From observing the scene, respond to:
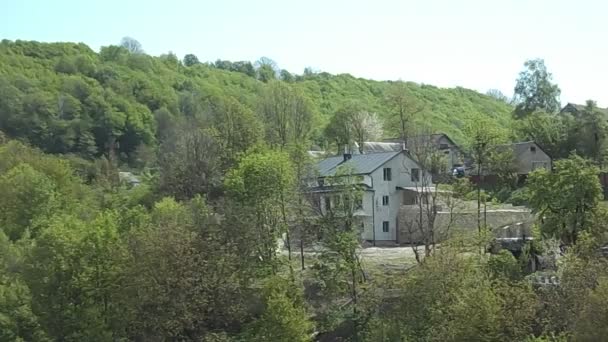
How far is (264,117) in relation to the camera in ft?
226

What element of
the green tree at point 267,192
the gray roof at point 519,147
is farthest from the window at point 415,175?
the green tree at point 267,192

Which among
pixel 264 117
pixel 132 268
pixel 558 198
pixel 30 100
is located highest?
pixel 30 100

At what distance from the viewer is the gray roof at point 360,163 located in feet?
179

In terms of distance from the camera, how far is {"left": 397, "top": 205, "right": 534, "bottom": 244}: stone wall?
152 feet

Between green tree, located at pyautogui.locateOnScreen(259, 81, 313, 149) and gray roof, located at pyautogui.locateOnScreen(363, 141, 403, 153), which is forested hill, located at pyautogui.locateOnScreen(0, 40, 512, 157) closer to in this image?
green tree, located at pyautogui.locateOnScreen(259, 81, 313, 149)

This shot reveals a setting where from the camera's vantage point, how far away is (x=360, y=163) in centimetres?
5697

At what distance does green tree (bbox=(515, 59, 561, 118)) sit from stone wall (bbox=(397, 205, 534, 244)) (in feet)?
115

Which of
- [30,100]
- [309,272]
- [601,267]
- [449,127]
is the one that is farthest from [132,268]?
[449,127]

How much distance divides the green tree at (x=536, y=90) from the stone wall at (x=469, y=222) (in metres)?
35.0

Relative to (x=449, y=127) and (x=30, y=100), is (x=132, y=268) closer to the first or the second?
(x=30, y=100)

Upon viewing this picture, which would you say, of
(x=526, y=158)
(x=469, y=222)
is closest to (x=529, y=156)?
(x=526, y=158)

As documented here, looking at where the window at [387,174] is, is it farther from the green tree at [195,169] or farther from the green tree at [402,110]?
the green tree at [402,110]

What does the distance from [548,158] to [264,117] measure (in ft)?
79.4

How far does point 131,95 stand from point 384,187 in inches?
2897
